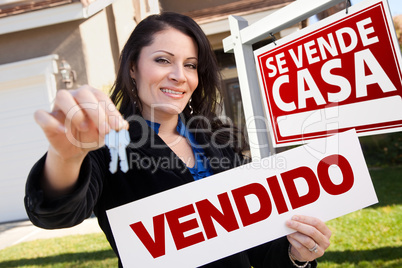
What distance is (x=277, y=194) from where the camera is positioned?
1.01m

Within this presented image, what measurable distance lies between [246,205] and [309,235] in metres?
0.19

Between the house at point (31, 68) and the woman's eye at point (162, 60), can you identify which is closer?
the woman's eye at point (162, 60)

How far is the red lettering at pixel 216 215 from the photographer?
3.26ft

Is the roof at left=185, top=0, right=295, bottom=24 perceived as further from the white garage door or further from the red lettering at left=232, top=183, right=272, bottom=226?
the red lettering at left=232, top=183, right=272, bottom=226

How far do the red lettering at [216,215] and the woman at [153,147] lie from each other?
16 centimetres

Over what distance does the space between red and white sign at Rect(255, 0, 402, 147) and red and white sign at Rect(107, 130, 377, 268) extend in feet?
0.29

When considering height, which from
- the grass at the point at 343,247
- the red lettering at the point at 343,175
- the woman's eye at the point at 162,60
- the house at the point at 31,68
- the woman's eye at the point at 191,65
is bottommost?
the grass at the point at 343,247

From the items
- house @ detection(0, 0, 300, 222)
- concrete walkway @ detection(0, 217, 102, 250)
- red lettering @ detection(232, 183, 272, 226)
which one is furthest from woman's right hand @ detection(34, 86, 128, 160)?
house @ detection(0, 0, 300, 222)

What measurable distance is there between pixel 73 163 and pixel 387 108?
82 cm

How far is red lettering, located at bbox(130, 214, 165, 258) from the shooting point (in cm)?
96

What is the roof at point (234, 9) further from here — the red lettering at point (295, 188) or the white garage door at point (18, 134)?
the red lettering at point (295, 188)

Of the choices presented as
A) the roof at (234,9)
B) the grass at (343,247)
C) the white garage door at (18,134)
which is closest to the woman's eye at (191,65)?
the grass at (343,247)

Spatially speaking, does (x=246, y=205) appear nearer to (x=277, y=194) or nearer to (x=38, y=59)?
(x=277, y=194)

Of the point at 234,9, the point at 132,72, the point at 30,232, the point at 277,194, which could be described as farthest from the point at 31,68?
the point at 277,194
